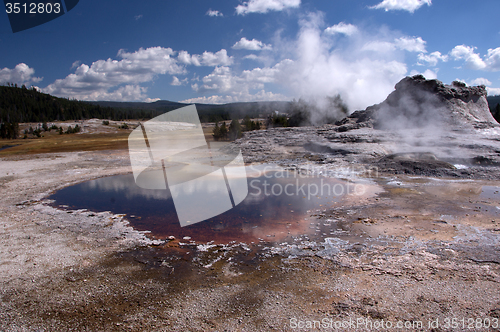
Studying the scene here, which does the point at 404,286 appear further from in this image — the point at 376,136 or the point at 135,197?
the point at 376,136

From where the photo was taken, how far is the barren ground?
10.9 ft

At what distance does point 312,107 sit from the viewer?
3134cm

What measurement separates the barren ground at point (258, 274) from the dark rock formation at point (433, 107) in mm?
11044

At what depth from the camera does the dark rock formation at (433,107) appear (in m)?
16.0

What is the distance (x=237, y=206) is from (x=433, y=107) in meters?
15.5

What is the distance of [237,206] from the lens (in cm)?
797

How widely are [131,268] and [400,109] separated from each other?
760 inches

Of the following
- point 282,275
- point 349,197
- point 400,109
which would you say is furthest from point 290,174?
point 400,109

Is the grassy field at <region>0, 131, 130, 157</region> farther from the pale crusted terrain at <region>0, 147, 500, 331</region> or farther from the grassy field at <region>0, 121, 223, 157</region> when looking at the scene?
the pale crusted terrain at <region>0, 147, 500, 331</region>

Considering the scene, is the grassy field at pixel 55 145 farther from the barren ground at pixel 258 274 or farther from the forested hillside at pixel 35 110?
the forested hillside at pixel 35 110
